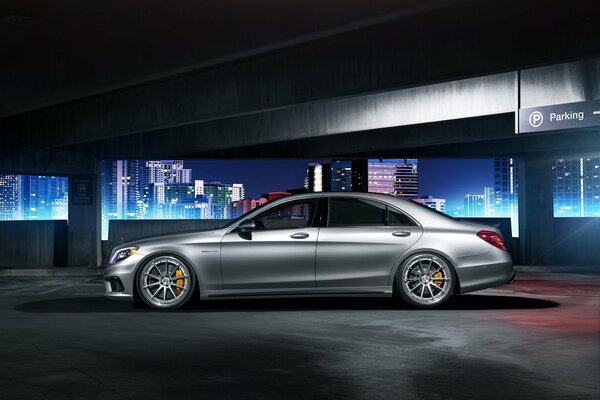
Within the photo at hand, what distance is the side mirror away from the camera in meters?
11.9

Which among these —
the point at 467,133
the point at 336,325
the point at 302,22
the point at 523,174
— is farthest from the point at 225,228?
the point at 523,174

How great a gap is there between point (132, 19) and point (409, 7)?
4.73 meters

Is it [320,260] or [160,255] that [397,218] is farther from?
[160,255]

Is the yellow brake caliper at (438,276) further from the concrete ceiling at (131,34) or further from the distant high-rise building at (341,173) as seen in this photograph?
the distant high-rise building at (341,173)

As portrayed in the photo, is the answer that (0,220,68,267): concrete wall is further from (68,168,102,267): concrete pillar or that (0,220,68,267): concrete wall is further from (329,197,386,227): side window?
(329,197,386,227): side window

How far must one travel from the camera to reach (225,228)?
12.0 m

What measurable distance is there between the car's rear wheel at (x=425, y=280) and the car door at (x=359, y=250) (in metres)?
0.20

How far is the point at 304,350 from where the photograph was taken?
865cm

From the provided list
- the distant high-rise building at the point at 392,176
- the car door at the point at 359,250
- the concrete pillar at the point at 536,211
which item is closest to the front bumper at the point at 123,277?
the car door at the point at 359,250

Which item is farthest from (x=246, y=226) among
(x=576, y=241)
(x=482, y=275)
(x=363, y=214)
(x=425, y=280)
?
(x=576, y=241)

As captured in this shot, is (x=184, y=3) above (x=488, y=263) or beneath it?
above

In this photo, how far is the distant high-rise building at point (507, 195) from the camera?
29.8 metres

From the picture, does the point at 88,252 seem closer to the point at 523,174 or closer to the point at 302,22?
the point at 523,174

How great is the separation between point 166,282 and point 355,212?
2.72 meters
